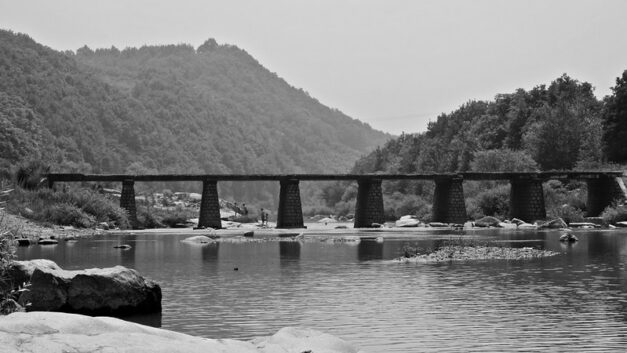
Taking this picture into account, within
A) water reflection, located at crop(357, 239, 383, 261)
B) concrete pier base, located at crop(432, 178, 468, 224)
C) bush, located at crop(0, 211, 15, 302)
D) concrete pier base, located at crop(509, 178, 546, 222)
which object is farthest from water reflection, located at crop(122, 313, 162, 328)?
concrete pier base, located at crop(509, 178, 546, 222)

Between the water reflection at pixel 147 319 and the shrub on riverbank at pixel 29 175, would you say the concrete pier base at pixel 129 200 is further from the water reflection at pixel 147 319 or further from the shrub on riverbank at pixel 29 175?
the water reflection at pixel 147 319

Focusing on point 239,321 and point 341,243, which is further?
point 341,243

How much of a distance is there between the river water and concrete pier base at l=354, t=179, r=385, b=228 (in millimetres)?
58329

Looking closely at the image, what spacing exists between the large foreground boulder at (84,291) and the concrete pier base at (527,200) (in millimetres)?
92474

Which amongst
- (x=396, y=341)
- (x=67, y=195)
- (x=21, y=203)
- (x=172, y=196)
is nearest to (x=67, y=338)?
(x=396, y=341)

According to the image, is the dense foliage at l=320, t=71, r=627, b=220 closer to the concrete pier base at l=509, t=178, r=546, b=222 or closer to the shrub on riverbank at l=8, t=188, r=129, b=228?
the concrete pier base at l=509, t=178, r=546, b=222

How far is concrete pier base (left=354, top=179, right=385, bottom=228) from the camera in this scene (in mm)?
120438

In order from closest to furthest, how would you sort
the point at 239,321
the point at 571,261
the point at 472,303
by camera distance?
the point at 239,321 → the point at 472,303 → the point at 571,261

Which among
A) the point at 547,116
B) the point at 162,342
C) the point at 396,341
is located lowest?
the point at 396,341

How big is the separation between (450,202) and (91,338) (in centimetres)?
10796

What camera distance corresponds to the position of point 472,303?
108 ft

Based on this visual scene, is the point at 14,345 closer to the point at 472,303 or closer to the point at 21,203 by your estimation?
the point at 472,303

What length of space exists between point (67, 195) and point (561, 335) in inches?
3482

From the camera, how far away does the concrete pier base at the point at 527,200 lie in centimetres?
11681
